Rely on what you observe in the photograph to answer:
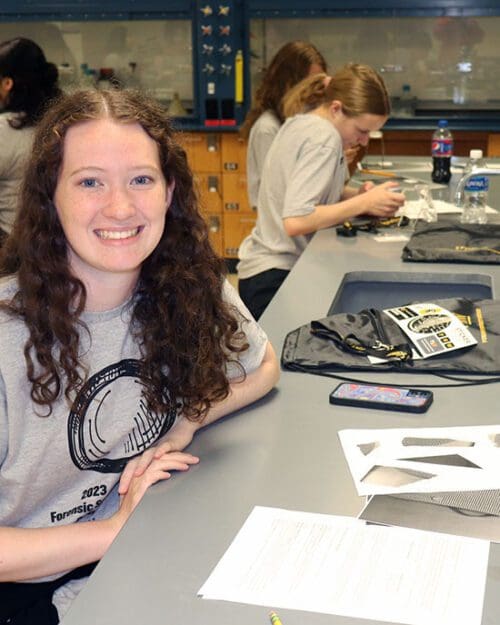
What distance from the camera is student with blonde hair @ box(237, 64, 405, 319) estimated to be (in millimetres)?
2803

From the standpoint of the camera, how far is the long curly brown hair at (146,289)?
4.33ft

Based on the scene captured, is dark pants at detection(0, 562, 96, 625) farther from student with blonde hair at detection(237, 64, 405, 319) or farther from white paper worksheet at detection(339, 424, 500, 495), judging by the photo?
student with blonde hair at detection(237, 64, 405, 319)

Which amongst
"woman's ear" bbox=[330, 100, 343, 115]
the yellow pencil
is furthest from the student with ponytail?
the yellow pencil

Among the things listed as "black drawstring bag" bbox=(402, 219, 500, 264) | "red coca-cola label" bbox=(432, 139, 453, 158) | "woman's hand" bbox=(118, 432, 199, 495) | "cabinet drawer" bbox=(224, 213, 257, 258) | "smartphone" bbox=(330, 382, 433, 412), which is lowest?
"cabinet drawer" bbox=(224, 213, 257, 258)

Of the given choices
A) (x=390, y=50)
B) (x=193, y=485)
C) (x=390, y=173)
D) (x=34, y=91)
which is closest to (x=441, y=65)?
(x=390, y=50)

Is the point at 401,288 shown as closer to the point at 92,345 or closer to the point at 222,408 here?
the point at 222,408

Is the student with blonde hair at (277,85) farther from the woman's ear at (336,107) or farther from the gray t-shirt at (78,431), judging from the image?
the gray t-shirt at (78,431)

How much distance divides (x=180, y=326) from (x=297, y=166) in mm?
1480

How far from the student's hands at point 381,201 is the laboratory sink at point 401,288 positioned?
585mm

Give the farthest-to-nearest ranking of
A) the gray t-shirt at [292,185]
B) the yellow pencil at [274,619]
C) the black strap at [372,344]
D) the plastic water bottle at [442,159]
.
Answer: the plastic water bottle at [442,159]
the gray t-shirt at [292,185]
the black strap at [372,344]
the yellow pencil at [274,619]

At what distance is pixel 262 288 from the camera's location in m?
2.96

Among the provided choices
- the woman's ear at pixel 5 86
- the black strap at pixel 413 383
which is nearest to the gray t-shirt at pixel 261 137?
the woman's ear at pixel 5 86

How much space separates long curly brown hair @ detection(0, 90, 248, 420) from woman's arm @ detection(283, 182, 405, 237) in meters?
1.28

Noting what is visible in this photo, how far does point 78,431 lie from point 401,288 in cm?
132
